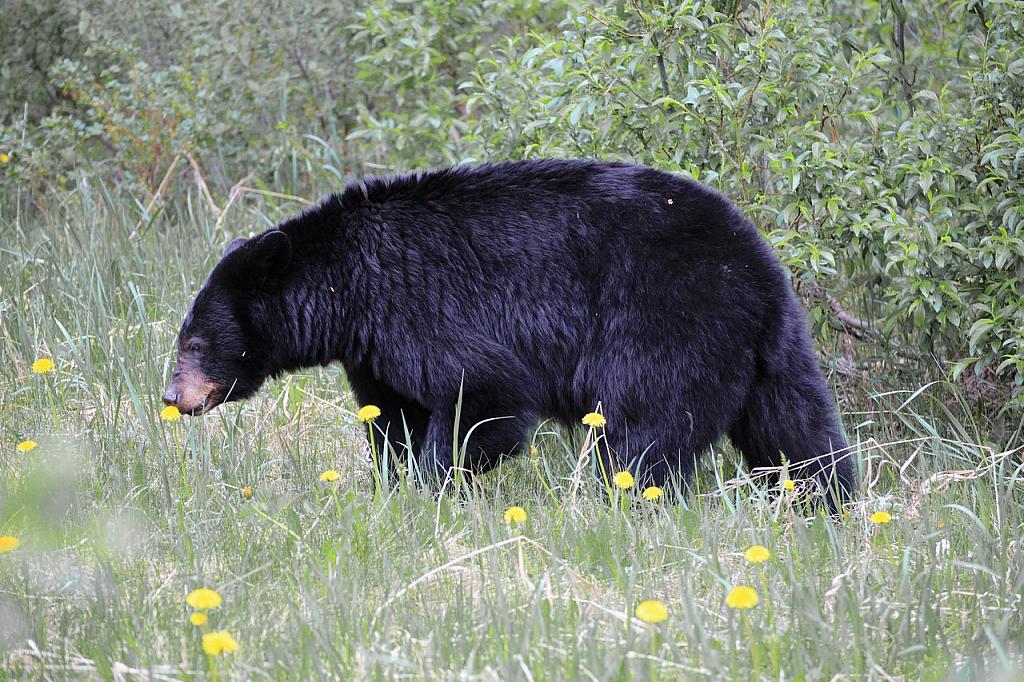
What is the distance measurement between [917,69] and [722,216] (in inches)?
88.7

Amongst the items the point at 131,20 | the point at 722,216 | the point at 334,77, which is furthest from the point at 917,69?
the point at 131,20

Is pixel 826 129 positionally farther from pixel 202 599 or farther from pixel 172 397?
pixel 202 599

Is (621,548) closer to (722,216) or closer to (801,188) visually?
(722,216)

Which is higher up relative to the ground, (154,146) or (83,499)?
(154,146)

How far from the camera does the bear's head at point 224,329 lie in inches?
169

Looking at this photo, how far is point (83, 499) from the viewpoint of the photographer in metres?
3.63

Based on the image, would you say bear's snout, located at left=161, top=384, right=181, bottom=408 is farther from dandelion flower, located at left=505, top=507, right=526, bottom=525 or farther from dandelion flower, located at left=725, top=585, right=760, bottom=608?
dandelion flower, located at left=725, top=585, right=760, bottom=608

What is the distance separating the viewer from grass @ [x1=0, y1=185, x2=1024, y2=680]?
2.55 m

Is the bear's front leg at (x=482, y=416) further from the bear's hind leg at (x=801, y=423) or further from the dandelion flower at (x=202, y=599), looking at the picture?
the dandelion flower at (x=202, y=599)

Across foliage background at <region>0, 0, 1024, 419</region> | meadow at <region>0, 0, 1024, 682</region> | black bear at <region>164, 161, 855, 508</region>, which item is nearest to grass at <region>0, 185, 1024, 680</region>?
meadow at <region>0, 0, 1024, 682</region>

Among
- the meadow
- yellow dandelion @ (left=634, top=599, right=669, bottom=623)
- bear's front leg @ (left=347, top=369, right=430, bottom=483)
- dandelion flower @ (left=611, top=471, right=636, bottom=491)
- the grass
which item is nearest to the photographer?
yellow dandelion @ (left=634, top=599, right=669, bottom=623)

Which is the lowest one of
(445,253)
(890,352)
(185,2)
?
(890,352)

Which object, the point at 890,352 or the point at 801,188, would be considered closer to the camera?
the point at 801,188

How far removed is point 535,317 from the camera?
13.6 feet
